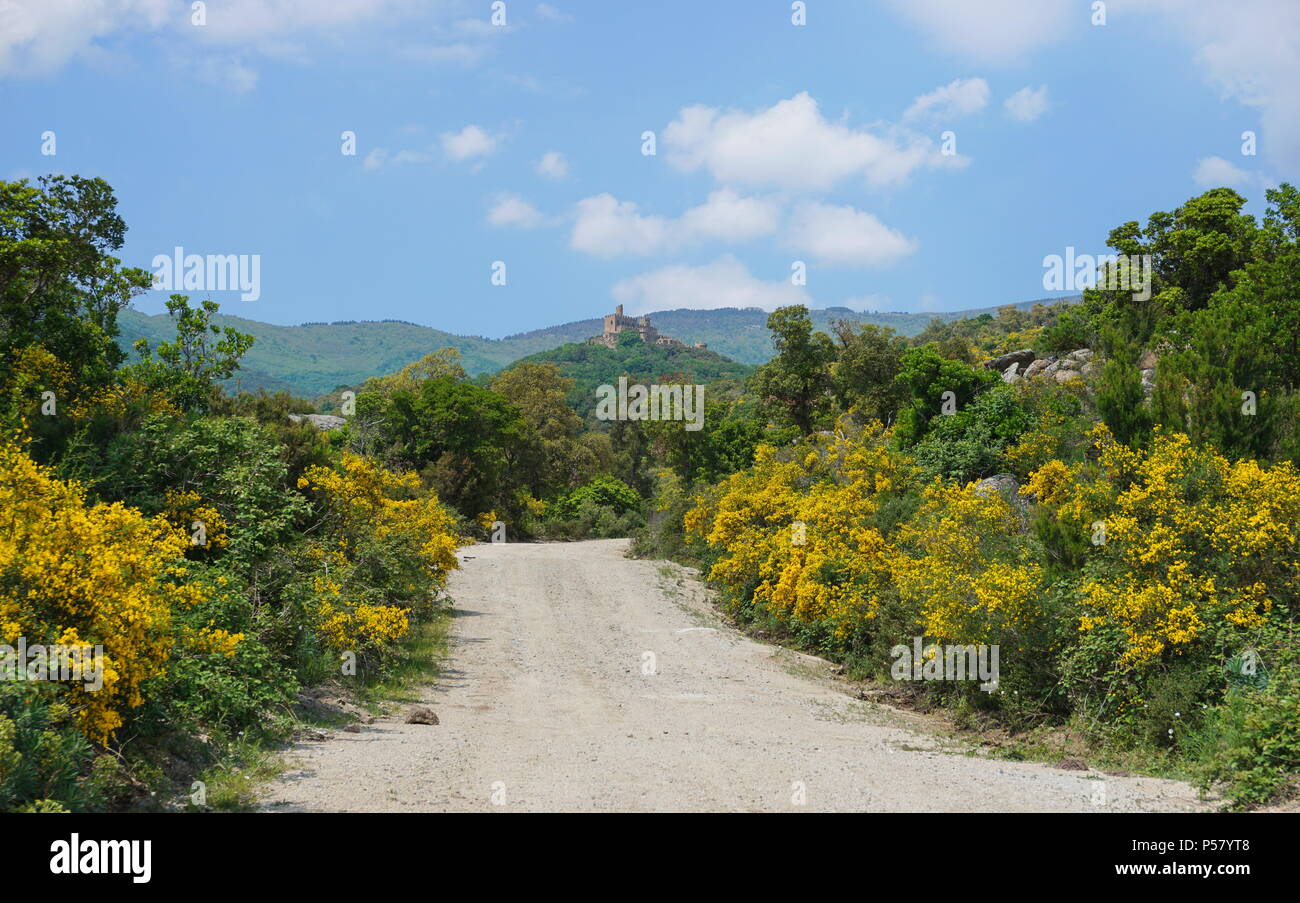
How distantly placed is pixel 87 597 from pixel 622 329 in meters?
183

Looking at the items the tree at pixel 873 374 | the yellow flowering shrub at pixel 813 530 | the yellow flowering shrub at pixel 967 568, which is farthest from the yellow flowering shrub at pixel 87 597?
A: the tree at pixel 873 374

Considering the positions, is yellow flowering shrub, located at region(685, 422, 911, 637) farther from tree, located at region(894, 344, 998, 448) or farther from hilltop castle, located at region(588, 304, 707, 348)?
hilltop castle, located at region(588, 304, 707, 348)

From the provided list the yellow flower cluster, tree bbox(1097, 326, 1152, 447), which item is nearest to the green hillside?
tree bbox(1097, 326, 1152, 447)

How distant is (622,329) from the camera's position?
18862 centimetres

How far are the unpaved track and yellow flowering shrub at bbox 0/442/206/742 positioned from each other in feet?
5.11

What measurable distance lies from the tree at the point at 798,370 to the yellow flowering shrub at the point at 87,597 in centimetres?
2888

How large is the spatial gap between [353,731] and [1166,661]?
10.1 meters

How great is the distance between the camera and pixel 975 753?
11742mm

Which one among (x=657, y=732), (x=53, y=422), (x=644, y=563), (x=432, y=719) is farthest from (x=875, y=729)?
(x=644, y=563)

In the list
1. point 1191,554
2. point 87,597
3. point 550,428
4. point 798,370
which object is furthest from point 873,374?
point 550,428

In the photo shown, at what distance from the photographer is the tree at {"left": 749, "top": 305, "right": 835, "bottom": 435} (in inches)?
1399

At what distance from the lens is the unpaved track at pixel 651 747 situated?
852 cm
